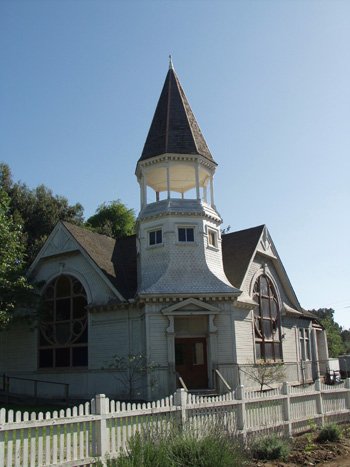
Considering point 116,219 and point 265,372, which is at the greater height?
point 116,219

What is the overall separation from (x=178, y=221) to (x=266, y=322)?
7.37m

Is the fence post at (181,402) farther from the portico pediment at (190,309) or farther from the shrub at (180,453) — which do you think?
the portico pediment at (190,309)

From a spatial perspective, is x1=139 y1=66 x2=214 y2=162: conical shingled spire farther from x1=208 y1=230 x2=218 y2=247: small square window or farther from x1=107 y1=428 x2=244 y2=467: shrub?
x1=107 y1=428 x2=244 y2=467: shrub

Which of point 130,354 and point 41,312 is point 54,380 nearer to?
point 41,312

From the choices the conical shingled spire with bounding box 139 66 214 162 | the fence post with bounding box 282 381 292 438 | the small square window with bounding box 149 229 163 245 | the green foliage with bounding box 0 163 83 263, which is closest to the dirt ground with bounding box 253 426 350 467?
the fence post with bounding box 282 381 292 438

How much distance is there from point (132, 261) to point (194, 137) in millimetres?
6953

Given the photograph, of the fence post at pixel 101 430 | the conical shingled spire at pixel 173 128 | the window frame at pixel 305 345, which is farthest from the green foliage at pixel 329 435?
the window frame at pixel 305 345

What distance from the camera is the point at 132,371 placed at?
66.3 feet

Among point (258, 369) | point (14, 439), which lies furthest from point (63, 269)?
point (14, 439)

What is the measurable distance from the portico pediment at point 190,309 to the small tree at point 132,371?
6.76ft

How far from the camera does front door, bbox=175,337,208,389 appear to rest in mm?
19844

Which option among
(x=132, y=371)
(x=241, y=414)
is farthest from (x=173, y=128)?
(x=241, y=414)

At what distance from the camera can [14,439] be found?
24.0 ft

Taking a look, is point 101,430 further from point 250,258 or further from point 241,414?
point 250,258
